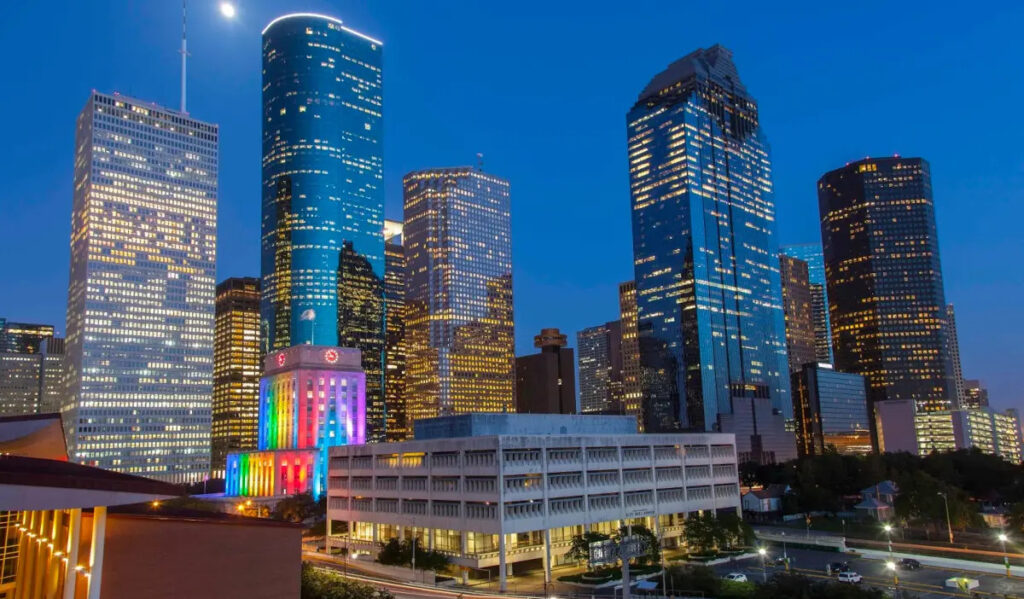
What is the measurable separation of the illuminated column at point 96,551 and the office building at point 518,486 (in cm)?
6138

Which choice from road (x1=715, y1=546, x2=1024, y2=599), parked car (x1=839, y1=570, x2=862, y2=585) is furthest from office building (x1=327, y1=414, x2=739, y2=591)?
parked car (x1=839, y1=570, x2=862, y2=585)

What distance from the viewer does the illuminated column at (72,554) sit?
1076 inches

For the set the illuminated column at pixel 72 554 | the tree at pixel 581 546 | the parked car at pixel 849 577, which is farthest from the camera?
the tree at pixel 581 546

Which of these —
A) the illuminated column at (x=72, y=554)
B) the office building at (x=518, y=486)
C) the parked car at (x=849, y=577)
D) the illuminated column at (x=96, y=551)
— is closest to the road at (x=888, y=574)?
the parked car at (x=849, y=577)

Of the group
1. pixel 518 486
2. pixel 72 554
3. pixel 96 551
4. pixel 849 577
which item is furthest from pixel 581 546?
pixel 72 554

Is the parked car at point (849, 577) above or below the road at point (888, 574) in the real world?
above

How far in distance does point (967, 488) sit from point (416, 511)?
119108mm

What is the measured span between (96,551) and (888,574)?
8032 centimetres

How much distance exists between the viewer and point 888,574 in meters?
83.5

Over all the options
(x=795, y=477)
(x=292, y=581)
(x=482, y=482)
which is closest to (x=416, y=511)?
(x=482, y=482)

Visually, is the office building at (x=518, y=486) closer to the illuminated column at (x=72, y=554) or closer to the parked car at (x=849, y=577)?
the parked car at (x=849, y=577)

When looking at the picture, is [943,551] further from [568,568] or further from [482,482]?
[482,482]

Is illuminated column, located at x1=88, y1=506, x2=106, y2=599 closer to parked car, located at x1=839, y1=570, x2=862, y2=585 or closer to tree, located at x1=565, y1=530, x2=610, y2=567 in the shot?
tree, located at x1=565, y1=530, x2=610, y2=567

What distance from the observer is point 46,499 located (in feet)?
78.4
